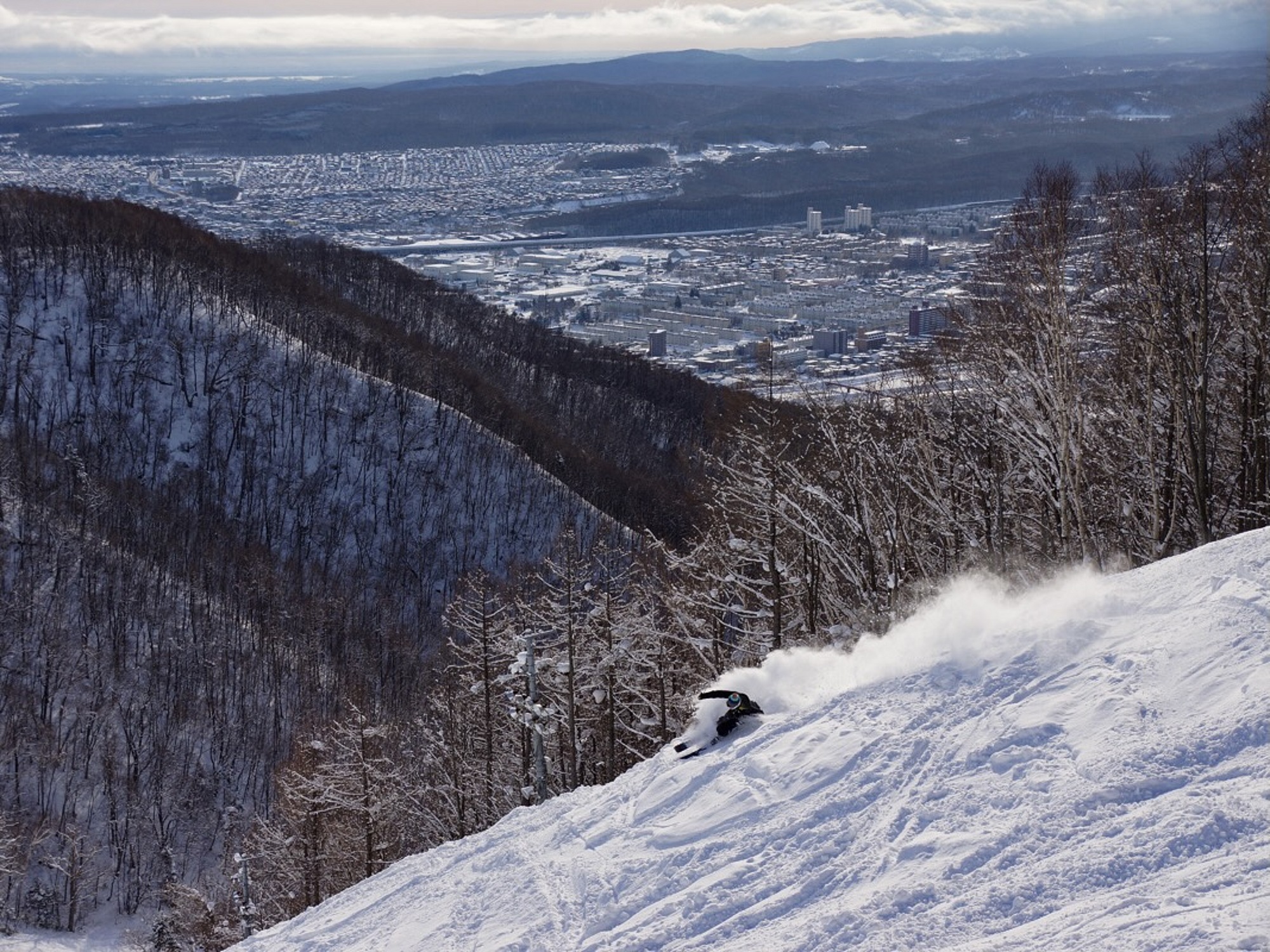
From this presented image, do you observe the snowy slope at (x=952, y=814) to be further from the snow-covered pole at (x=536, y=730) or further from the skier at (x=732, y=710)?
the snow-covered pole at (x=536, y=730)

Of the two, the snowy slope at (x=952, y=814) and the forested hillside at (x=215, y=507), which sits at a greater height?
the snowy slope at (x=952, y=814)

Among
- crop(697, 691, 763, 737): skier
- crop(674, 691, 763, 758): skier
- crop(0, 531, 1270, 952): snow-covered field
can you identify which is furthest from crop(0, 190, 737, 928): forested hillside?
crop(0, 531, 1270, 952): snow-covered field

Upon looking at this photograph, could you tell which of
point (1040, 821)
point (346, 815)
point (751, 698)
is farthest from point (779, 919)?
point (346, 815)

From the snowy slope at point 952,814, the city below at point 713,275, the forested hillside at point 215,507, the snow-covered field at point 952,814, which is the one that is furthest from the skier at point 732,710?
the city below at point 713,275

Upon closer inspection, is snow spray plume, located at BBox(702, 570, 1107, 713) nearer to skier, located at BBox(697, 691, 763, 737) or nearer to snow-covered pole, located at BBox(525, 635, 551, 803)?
skier, located at BBox(697, 691, 763, 737)

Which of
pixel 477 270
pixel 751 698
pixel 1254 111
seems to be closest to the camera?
pixel 751 698

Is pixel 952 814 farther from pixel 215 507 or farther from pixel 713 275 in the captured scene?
pixel 713 275

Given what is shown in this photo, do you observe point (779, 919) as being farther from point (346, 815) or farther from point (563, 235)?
point (563, 235)
